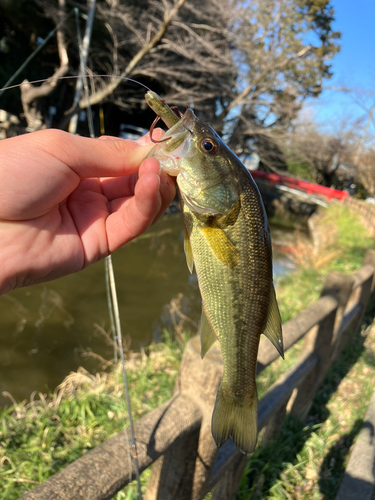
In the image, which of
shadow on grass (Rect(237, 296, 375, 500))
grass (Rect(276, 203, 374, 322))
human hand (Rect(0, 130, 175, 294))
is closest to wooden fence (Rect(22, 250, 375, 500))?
shadow on grass (Rect(237, 296, 375, 500))

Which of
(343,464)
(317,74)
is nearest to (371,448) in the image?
(343,464)

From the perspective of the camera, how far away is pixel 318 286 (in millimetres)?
6922

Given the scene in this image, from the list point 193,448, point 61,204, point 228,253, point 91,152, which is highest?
point 91,152

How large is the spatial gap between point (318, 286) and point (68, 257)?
6.35m

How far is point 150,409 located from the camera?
3570 millimetres

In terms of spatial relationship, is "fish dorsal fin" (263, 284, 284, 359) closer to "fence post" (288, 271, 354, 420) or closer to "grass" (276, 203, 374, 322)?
"fence post" (288, 271, 354, 420)

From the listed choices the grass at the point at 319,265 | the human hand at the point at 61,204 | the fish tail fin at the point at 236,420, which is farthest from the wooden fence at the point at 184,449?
the grass at the point at 319,265

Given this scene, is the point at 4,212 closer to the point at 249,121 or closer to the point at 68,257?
the point at 68,257

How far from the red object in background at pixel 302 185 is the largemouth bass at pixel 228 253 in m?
20.8

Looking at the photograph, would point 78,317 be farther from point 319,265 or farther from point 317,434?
point 319,265

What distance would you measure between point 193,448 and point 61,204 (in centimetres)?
153

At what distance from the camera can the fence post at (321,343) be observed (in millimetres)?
3525

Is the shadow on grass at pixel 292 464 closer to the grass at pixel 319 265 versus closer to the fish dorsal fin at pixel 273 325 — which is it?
the fish dorsal fin at pixel 273 325

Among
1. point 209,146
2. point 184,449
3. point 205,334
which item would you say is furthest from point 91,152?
point 184,449
